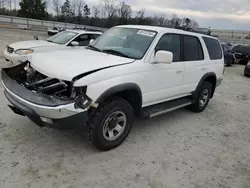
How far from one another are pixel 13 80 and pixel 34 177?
1.59m

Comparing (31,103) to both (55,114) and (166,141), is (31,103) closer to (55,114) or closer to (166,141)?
(55,114)

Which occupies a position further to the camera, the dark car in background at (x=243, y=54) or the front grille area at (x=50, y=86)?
the dark car in background at (x=243, y=54)

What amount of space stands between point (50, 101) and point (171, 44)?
8.59 ft

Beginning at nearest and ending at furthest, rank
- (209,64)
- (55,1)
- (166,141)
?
(166,141) < (209,64) < (55,1)

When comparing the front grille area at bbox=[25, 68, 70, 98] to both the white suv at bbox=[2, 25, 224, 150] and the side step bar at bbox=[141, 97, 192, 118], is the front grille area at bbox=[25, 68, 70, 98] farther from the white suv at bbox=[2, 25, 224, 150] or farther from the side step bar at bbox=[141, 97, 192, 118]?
the side step bar at bbox=[141, 97, 192, 118]

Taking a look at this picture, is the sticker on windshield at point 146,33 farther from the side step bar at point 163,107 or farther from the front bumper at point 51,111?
the front bumper at point 51,111

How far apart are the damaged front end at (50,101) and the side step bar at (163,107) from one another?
133 centimetres

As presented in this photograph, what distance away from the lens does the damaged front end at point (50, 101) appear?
2871mm

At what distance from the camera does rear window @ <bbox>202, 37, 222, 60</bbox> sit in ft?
18.2

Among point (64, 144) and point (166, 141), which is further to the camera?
point (166, 141)

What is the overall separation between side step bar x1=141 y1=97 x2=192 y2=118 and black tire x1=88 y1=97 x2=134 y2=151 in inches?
18.1

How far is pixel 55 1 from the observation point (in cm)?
5853

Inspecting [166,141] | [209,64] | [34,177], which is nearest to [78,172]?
[34,177]

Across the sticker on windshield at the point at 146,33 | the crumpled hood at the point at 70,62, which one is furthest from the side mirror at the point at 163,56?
the sticker on windshield at the point at 146,33
